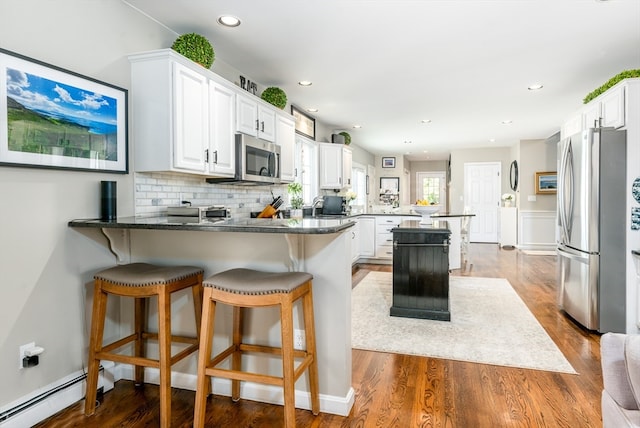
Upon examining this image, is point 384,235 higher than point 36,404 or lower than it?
higher

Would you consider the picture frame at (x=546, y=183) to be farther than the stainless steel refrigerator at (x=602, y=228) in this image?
Yes

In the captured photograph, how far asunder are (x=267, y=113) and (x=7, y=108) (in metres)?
2.31

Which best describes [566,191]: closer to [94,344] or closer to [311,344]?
[311,344]

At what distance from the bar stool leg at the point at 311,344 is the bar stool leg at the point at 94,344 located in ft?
3.61

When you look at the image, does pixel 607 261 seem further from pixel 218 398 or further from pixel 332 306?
pixel 218 398

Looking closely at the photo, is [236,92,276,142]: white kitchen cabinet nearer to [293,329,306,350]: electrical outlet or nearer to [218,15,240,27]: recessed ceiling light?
[218,15,240,27]: recessed ceiling light

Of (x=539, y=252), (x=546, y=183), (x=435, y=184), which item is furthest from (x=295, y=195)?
(x=435, y=184)

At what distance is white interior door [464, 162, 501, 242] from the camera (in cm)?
927

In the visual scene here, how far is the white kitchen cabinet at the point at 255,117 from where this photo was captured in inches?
130

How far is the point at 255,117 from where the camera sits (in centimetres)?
355

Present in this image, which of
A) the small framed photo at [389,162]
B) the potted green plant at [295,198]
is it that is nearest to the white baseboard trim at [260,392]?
the potted green plant at [295,198]

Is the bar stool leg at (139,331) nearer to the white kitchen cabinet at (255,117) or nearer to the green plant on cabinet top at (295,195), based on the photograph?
the white kitchen cabinet at (255,117)

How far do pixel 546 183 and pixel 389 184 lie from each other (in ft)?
12.6

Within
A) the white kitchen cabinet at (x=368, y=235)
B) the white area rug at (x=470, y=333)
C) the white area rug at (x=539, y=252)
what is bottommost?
the white area rug at (x=470, y=333)
